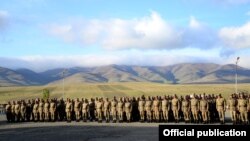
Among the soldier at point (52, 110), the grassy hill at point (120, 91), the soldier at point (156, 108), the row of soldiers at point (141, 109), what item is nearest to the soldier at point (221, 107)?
the row of soldiers at point (141, 109)

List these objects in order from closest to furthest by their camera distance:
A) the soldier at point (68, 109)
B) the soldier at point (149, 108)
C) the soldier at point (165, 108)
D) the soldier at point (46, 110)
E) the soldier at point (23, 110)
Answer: the soldier at point (165, 108) < the soldier at point (149, 108) < the soldier at point (68, 109) < the soldier at point (46, 110) < the soldier at point (23, 110)

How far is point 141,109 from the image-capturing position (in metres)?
30.4

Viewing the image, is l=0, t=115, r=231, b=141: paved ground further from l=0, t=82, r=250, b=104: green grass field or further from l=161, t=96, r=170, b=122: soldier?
l=0, t=82, r=250, b=104: green grass field

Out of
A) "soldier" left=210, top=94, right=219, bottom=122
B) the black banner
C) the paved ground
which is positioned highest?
the black banner

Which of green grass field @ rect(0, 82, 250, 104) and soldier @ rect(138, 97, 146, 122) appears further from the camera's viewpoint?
green grass field @ rect(0, 82, 250, 104)

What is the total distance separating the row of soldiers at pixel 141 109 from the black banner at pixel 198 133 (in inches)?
665

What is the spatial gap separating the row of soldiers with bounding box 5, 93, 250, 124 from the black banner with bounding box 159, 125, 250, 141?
55.4 feet

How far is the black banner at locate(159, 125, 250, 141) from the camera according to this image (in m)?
10.2

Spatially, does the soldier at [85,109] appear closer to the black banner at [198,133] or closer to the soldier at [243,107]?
the soldier at [243,107]

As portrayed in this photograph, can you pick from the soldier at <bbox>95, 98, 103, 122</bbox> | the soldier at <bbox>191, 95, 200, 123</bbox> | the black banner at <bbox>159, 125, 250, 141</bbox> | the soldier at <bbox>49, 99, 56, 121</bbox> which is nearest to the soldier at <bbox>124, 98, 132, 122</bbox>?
the soldier at <bbox>95, 98, 103, 122</bbox>

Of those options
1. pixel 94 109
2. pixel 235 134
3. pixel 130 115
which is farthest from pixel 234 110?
pixel 235 134

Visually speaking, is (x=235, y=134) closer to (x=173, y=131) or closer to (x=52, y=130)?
(x=173, y=131)

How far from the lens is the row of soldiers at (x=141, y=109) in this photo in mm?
27378

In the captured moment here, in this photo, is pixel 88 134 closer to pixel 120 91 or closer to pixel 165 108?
pixel 165 108
